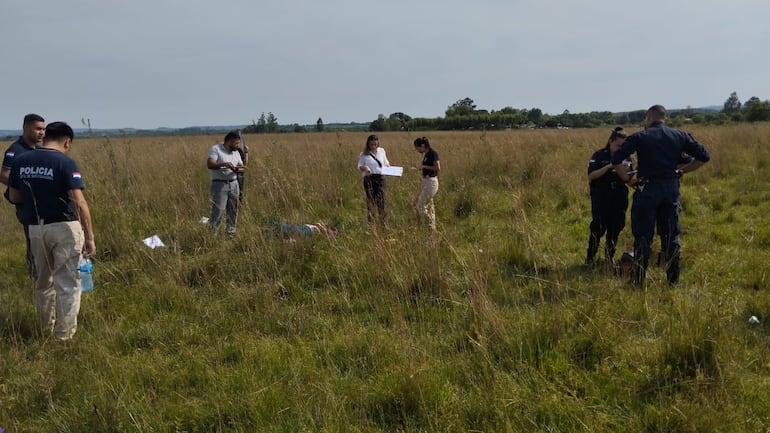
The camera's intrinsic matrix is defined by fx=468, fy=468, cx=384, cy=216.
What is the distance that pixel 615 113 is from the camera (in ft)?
147

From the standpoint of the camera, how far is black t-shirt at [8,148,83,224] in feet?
11.4

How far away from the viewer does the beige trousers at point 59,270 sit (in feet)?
11.6

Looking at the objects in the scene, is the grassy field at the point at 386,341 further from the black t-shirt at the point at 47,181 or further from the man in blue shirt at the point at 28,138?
the man in blue shirt at the point at 28,138

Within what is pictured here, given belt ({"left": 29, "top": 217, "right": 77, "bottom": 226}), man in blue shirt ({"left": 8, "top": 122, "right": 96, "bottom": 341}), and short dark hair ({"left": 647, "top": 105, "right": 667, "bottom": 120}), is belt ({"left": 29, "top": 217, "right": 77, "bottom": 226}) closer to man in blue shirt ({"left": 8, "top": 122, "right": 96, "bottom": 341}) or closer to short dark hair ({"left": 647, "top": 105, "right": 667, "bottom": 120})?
man in blue shirt ({"left": 8, "top": 122, "right": 96, "bottom": 341})

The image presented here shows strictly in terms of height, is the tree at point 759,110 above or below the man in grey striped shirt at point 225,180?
above

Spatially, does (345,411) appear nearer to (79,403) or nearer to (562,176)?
(79,403)

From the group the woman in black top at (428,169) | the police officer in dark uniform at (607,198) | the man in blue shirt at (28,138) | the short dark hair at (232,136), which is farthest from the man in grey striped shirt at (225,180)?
the police officer in dark uniform at (607,198)

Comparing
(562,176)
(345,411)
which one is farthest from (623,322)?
(562,176)

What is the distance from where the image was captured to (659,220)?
4.46 m

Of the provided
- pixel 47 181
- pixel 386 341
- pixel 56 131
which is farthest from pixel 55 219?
pixel 386 341

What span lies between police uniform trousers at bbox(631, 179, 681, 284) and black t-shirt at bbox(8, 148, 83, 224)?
4.78m

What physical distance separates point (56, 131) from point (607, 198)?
515 cm

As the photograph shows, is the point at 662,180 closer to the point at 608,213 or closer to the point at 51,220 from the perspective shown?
the point at 608,213

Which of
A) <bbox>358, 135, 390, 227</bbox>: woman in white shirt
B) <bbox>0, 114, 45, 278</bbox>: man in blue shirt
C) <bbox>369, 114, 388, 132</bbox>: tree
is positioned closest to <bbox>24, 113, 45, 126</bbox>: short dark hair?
<bbox>0, 114, 45, 278</bbox>: man in blue shirt
